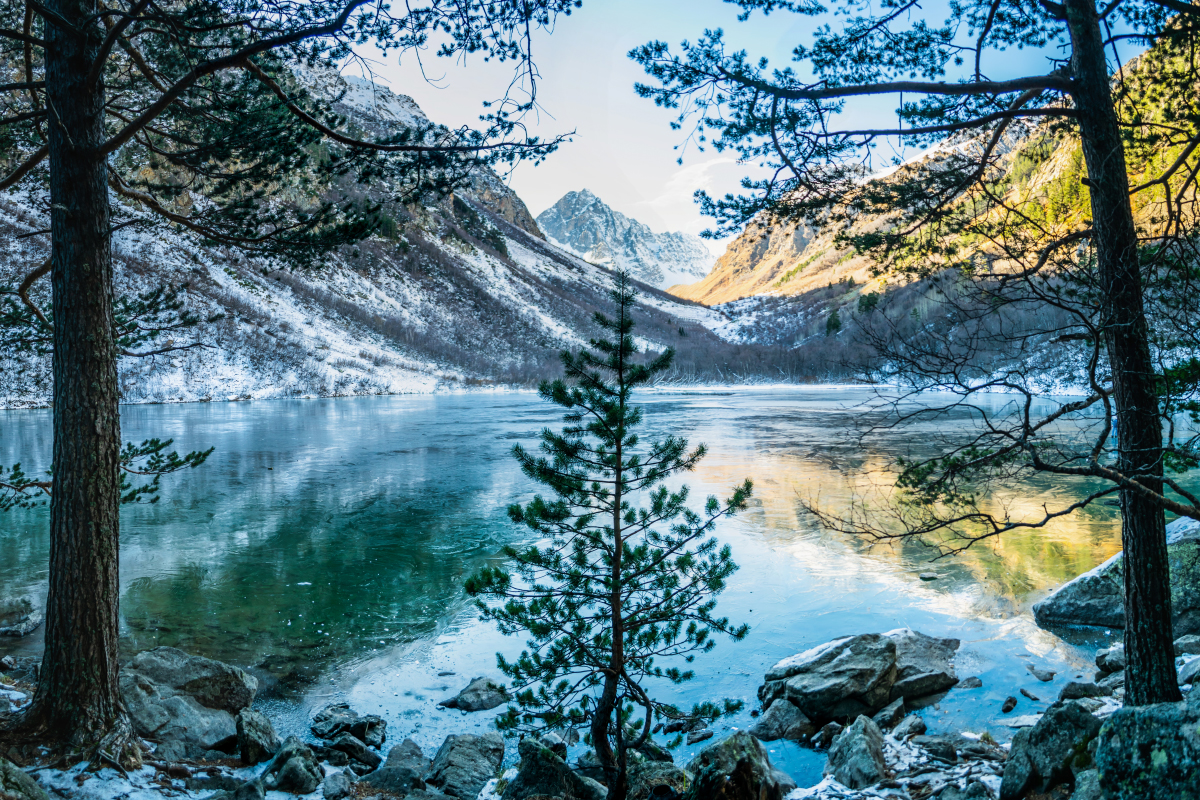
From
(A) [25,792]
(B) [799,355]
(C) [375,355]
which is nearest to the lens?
(A) [25,792]

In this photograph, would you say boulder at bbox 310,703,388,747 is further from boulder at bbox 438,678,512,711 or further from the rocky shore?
boulder at bbox 438,678,512,711

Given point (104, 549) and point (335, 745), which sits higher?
point (104, 549)

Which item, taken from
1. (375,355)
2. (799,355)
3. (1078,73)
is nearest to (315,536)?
(1078,73)

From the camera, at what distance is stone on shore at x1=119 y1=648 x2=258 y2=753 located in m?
5.59

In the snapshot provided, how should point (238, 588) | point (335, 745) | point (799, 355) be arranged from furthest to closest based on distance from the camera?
point (799, 355) → point (238, 588) → point (335, 745)

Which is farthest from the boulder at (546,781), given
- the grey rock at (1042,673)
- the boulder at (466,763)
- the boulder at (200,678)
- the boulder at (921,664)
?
the grey rock at (1042,673)

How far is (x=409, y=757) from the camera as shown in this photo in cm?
582

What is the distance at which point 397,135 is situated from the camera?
5.50 meters

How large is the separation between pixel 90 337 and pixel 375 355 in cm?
8034

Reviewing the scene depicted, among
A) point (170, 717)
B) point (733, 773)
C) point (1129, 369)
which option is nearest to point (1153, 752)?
point (733, 773)

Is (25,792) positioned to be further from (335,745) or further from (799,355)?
(799,355)

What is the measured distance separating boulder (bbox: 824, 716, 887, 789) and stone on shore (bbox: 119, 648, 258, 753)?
5.06 m

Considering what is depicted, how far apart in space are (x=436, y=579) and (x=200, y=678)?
15.6 feet

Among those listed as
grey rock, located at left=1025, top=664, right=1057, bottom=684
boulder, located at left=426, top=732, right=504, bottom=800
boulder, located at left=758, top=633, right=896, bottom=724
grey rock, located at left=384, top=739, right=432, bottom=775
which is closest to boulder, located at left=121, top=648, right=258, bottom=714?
grey rock, located at left=384, top=739, right=432, bottom=775
